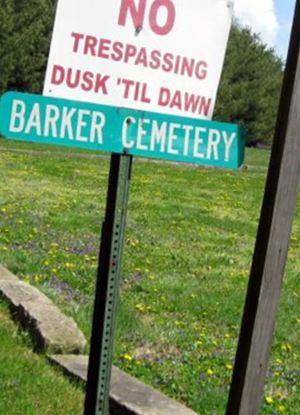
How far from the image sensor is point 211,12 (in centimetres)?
312

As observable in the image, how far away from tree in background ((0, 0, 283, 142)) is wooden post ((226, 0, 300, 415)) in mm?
26638

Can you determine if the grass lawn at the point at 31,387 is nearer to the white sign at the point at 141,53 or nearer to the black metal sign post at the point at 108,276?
the black metal sign post at the point at 108,276

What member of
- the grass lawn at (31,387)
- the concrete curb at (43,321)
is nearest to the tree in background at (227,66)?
the concrete curb at (43,321)

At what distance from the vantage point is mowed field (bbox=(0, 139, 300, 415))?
217 inches

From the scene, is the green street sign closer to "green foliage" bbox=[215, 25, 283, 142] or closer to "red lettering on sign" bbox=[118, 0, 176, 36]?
"red lettering on sign" bbox=[118, 0, 176, 36]

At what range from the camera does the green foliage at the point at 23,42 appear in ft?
112

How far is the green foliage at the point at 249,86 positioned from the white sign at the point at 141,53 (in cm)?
4445

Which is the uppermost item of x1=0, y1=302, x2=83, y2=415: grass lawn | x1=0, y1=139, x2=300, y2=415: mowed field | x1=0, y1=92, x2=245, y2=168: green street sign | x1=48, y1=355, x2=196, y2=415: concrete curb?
x1=0, y1=92, x2=245, y2=168: green street sign

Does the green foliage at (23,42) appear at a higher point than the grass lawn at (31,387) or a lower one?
higher

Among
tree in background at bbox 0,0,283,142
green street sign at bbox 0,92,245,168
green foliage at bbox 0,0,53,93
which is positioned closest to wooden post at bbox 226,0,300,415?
green street sign at bbox 0,92,245,168

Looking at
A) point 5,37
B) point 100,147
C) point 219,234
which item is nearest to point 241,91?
point 5,37

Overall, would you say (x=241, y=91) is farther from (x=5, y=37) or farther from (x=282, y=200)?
(x=282, y=200)

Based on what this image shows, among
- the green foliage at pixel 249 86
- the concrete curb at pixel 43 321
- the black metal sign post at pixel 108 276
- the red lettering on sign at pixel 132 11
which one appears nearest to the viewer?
the red lettering on sign at pixel 132 11

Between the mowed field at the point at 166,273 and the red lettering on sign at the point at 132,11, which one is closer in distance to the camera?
the red lettering on sign at the point at 132,11
